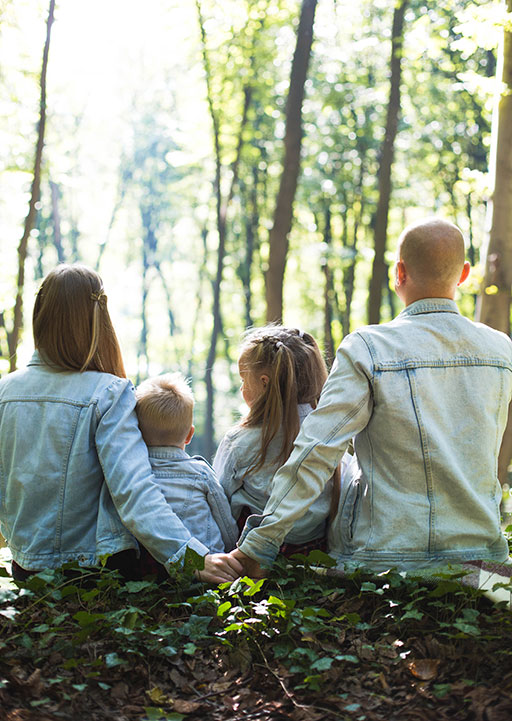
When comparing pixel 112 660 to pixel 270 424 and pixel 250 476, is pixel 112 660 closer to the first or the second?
pixel 250 476

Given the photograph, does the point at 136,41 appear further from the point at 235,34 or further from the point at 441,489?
the point at 441,489

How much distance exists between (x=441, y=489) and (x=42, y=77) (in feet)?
24.5

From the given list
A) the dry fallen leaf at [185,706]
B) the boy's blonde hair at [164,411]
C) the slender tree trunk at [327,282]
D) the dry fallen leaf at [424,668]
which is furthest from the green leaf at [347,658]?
the slender tree trunk at [327,282]

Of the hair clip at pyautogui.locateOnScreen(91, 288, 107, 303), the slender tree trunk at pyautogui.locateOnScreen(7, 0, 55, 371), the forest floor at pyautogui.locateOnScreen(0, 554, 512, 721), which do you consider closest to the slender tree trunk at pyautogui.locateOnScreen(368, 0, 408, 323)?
the slender tree trunk at pyautogui.locateOnScreen(7, 0, 55, 371)

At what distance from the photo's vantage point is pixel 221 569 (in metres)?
3.38

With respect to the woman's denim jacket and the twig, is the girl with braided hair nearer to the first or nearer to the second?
the woman's denim jacket

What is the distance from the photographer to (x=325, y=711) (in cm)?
248

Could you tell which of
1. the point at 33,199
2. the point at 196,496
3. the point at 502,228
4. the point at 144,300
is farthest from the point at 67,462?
the point at 144,300

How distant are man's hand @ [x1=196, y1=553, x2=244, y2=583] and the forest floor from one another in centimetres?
6

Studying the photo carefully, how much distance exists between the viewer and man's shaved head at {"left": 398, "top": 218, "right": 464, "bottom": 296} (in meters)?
3.38

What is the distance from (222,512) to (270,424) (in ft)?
1.75

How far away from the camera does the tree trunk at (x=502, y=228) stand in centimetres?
605

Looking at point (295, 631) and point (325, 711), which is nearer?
point (325, 711)

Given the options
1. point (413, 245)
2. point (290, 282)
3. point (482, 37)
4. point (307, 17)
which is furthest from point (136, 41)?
point (413, 245)
